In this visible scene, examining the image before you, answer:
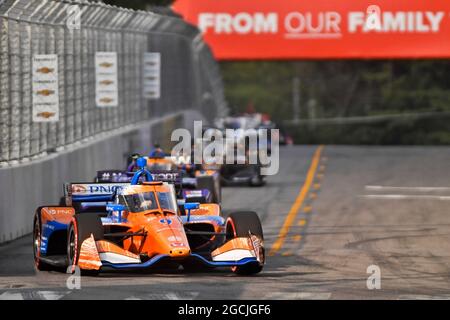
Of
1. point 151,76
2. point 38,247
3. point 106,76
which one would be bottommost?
point 38,247

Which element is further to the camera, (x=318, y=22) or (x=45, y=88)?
(x=318, y=22)

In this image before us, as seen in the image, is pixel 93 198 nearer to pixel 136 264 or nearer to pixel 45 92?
pixel 136 264

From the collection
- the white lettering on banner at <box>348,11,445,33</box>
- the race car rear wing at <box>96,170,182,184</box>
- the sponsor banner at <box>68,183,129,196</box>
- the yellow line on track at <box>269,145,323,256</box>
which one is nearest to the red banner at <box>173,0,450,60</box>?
the white lettering on banner at <box>348,11,445,33</box>

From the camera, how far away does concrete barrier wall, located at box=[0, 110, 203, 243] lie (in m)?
24.1

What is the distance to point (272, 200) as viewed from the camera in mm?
32438

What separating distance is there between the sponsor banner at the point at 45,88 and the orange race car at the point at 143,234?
5.24 meters

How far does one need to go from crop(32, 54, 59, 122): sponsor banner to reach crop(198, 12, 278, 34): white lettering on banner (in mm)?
36861

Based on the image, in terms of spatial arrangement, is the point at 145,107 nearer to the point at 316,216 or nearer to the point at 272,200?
the point at 272,200

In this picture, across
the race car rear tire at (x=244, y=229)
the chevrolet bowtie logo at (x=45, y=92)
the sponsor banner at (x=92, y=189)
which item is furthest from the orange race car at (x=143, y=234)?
the chevrolet bowtie logo at (x=45, y=92)

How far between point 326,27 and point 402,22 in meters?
3.08

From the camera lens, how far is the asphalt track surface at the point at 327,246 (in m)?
16.4

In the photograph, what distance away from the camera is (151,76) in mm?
41500

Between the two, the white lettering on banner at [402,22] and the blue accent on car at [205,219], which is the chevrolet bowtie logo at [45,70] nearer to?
the blue accent on car at [205,219]

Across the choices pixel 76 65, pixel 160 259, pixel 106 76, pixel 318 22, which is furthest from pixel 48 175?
pixel 318 22
